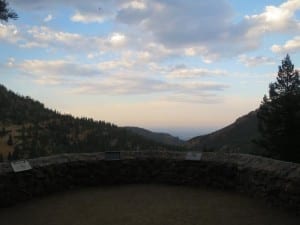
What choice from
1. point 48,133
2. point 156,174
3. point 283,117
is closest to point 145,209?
point 156,174

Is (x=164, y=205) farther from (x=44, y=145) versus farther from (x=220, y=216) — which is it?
(x=44, y=145)

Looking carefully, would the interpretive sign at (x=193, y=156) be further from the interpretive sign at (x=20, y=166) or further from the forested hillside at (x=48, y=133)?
the forested hillside at (x=48, y=133)

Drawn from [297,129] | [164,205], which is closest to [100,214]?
[164,205]

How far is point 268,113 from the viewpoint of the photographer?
22.9 meters

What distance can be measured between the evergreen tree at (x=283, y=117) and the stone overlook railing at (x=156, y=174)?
1162cm

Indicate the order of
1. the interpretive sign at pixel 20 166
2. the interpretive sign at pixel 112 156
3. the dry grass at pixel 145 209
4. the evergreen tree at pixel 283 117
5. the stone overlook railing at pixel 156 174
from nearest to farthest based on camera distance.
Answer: the dry grass at pixel 145 209 → the stone overlook railing at pixel 156 174 → the interpretive sign at pixel 20 166 → the interpretive sign at pixel 112 156 → the evergreen tree at pixel 283 117

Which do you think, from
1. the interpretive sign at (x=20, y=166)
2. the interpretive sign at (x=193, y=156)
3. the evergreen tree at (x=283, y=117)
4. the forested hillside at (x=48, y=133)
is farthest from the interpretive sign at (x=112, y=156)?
the forested hillside at (x=48, y=133)

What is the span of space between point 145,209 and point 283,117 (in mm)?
15783

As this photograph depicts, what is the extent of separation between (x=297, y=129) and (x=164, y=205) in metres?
15.0

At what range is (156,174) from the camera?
982cm

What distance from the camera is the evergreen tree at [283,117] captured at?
20531mm

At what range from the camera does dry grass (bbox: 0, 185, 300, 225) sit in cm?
661

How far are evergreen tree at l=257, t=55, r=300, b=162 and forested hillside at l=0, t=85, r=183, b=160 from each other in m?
7.86

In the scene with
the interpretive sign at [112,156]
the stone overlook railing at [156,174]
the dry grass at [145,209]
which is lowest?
the dry grass at [145,209]
